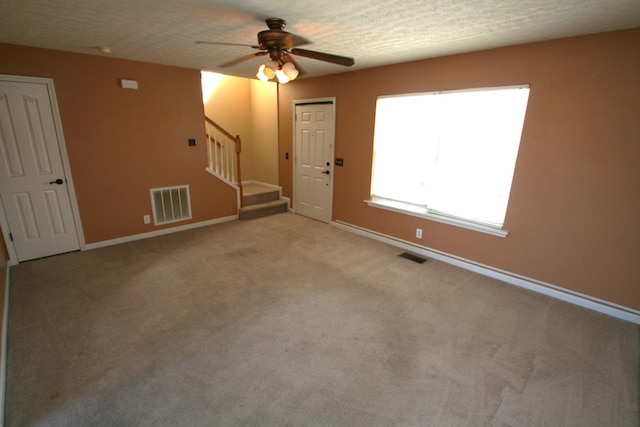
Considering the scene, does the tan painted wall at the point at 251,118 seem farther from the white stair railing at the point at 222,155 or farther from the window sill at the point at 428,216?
the window sill at the point at 428,216

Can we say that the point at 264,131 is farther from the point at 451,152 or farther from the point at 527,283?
the point at 527,283

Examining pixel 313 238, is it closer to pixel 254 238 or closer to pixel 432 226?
pixel 254 238

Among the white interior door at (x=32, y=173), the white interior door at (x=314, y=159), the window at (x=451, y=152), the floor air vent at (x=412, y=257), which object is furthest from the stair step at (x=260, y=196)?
the floor air vent at (x=412, y=257)

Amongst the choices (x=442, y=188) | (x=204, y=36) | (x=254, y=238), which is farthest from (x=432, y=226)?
(x=204, y=36)

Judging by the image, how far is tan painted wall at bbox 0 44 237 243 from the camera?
11.3 ft

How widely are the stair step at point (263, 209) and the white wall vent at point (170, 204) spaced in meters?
0.95

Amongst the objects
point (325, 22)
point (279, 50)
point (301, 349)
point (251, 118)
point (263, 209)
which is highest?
point (325, 22)

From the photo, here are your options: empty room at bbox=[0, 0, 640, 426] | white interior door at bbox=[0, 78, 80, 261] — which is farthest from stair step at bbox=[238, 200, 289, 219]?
white interior door at bbox=[0, 78, 80, 261]

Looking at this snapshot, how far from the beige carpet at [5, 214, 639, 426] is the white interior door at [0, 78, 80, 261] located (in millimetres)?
353

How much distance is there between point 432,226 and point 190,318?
2991 millimetres

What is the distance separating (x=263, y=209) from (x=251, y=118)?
2.32 meters

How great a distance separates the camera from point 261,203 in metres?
5.74

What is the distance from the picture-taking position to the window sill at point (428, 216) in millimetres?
3260

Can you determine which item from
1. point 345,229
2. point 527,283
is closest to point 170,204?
point 345,229
